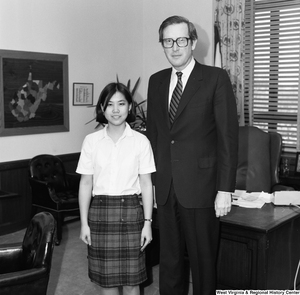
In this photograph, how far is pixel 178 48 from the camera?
2465mm

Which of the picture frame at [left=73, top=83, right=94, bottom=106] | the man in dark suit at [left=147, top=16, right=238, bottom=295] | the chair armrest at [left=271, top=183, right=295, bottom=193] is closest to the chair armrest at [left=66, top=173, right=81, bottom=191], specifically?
the picture frame at [left=73, top=83, right=94, bottom=106]

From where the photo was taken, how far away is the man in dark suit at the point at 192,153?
248 cm

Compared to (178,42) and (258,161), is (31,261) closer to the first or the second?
(178,42)

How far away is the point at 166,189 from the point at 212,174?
283mm

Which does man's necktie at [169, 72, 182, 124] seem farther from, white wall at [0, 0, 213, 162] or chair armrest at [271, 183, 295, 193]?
white wall at [0, 0, 213, 162]

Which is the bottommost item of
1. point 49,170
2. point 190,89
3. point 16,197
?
point 16,197

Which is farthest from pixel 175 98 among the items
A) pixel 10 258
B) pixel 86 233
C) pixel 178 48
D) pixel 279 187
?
pixel 279 187

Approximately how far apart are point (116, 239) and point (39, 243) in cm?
52

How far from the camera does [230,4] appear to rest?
5.62 m

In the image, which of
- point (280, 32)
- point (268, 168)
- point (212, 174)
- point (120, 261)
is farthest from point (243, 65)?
point (120, 261)

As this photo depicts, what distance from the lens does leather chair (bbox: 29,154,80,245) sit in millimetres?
4836

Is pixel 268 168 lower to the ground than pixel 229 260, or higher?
higher

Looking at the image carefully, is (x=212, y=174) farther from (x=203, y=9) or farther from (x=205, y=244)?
(x=203, y=9)

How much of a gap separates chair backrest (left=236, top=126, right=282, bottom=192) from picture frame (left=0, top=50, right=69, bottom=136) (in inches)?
93.8
